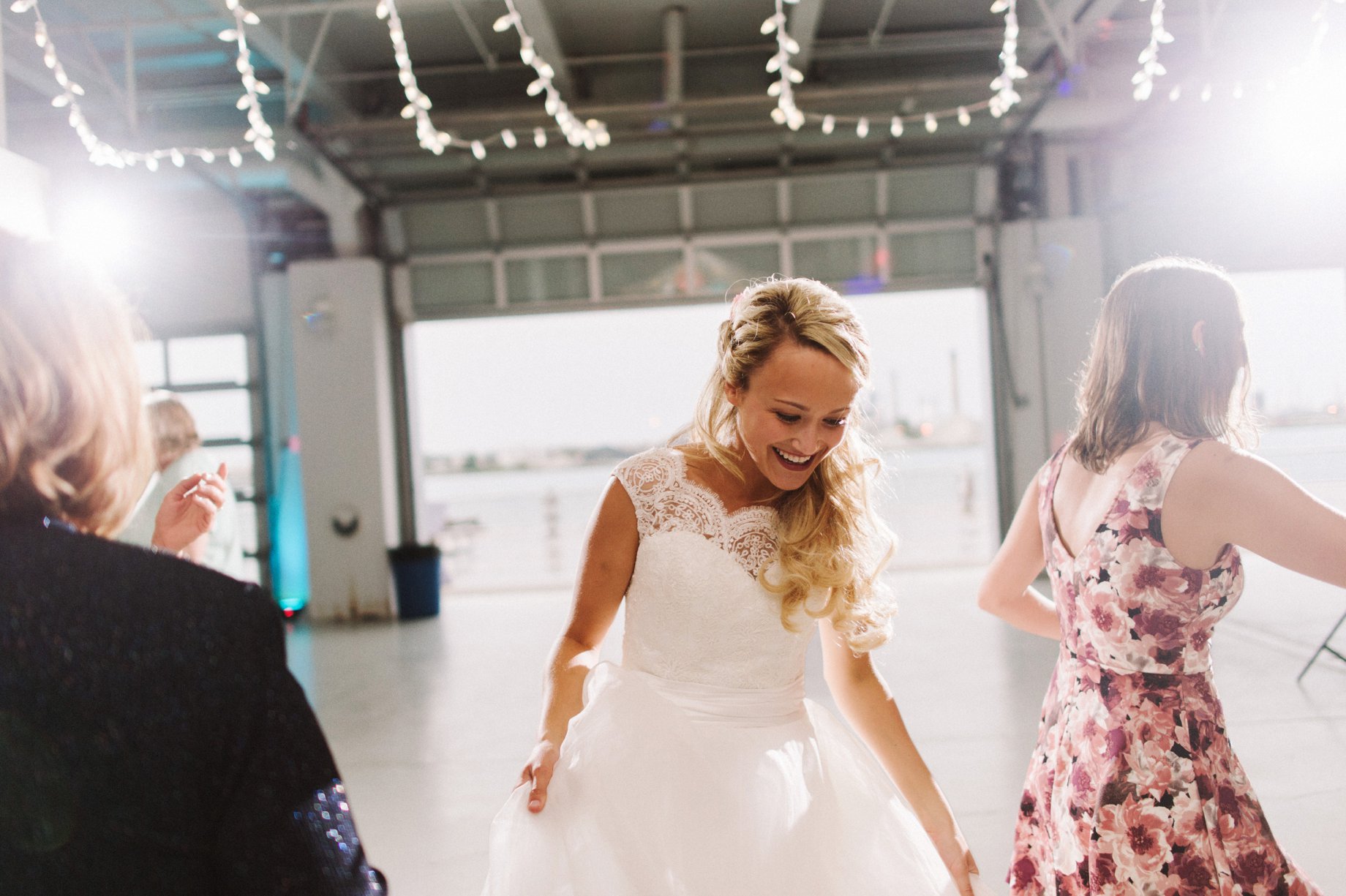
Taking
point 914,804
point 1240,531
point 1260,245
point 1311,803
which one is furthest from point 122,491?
point 1260,245

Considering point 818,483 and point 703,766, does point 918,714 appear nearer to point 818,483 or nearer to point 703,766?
point 818,483

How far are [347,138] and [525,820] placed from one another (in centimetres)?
683

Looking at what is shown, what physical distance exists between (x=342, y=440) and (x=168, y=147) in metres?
2.74

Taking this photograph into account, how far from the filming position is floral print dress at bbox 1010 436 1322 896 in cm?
140

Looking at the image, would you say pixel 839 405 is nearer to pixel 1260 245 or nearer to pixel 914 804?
pixel 914 804

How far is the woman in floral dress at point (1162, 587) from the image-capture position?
1387mm

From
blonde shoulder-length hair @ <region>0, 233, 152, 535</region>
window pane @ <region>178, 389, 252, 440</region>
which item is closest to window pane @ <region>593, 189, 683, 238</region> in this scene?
window pane @ <region>178, 389, 252, 440</region>

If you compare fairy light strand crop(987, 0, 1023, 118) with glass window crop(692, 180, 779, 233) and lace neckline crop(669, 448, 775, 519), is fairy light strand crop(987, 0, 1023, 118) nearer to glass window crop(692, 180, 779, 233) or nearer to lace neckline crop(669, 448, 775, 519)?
glass window crop(692, 180, 779, 233)

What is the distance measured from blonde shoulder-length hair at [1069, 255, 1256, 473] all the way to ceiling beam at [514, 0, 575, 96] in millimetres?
4958

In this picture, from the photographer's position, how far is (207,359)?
28.1 feet

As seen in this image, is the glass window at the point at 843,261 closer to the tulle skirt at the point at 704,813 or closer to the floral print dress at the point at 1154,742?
the floral print dress at the point at 1154,742

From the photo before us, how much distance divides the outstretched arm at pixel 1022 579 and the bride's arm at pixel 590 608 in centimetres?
75

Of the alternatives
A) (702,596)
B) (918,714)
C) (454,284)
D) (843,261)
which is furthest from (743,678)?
(454,284)

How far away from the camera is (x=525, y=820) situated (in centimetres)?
122
